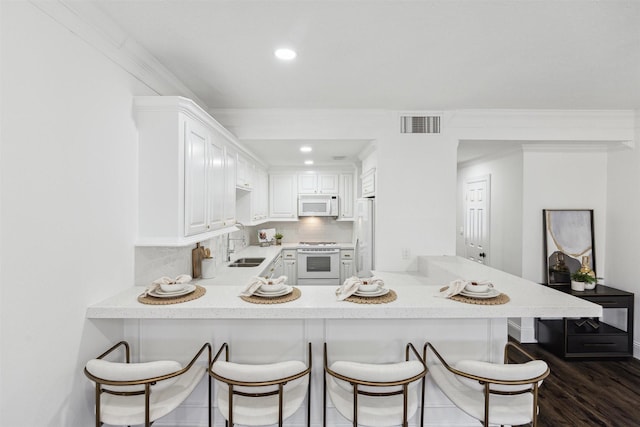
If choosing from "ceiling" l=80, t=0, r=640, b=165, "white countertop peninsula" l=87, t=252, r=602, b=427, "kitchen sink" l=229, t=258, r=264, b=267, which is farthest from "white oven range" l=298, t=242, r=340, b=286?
"white countertop peninsula" l=87, t=252, r=602, b=427

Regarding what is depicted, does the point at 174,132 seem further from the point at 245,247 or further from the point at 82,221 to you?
the point at 245,247

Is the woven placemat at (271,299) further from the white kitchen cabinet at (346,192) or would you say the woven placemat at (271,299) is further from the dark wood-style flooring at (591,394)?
the white kitchen cabinet at (346,192)

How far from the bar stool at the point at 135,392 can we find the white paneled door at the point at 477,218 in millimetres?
4649

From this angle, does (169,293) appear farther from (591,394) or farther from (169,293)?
(591,394)

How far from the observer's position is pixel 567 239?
398 cm

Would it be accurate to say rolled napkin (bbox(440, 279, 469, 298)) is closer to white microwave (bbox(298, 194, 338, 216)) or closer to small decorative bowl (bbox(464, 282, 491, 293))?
small decorative bowl (bbox(464, 282, 491, 293))

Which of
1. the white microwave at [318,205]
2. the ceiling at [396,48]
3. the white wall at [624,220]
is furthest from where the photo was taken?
the white microwave at [318,205]

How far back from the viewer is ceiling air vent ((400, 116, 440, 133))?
3.51m

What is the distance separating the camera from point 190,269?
3049 mm

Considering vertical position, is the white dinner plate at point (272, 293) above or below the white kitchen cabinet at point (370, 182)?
below

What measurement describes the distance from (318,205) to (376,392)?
4284 mm

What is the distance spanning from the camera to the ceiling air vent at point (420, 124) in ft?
11.5

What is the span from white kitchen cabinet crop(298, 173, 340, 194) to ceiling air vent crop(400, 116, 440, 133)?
97.6 inches

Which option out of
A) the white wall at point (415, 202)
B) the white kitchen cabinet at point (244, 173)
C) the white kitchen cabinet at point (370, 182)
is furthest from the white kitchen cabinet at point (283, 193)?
the white wall at point (415, 202)
